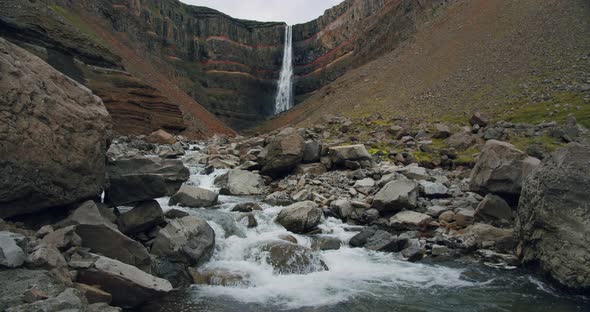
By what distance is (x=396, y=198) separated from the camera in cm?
1622

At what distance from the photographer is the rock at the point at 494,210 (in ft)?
46.8

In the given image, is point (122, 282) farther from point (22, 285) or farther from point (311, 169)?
point (311, 169)

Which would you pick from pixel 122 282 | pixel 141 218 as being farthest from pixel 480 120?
pixel 122 282

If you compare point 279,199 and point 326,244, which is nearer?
point 326,244

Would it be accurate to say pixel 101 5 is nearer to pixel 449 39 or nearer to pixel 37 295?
pixel 449 39

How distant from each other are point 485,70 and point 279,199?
116ft

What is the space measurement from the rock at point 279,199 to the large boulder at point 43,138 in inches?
372


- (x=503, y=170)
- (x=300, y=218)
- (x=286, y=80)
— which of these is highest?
(x=286, y=80)

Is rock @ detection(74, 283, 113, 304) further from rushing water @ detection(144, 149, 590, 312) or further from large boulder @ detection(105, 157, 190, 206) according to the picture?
large boulder @ detection(105, 157, 190, 206)

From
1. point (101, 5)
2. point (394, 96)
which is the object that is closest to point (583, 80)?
point (394, 96)

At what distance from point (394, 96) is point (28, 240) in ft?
151

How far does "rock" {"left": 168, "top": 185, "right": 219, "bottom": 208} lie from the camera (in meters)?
16.4

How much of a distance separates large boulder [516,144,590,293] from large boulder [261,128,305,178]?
13441 mm

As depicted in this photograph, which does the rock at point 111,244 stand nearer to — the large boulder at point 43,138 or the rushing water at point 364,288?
the large boulder at point 43,138
